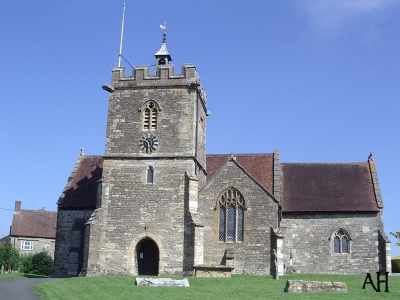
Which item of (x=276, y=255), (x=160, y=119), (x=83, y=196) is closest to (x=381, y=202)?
(x=276, y=255)

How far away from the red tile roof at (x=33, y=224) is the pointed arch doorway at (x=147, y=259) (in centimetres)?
3442

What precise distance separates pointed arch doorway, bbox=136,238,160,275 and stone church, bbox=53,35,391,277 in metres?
0.06

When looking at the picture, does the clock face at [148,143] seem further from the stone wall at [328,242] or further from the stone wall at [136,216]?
the stone wall at [328,242]

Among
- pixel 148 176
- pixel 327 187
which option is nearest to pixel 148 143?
pixel 148 176

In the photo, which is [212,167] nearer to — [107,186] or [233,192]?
[233,192]

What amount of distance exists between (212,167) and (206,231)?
6713mm

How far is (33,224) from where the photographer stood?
66.7 m

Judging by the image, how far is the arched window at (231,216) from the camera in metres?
34.4

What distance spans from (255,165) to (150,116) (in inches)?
350

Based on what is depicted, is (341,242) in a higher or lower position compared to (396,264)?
higher

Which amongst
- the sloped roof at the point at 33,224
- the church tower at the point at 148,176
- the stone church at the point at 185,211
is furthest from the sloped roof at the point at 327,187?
the sloped roof at the point at 33,224

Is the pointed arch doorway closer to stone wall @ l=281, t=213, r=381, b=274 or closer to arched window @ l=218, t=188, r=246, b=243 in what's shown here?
arched window @ l=218, t=188, r=246, b=243

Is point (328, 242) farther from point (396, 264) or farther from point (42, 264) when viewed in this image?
point (42, 264)

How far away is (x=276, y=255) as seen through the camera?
3125 centimetres
